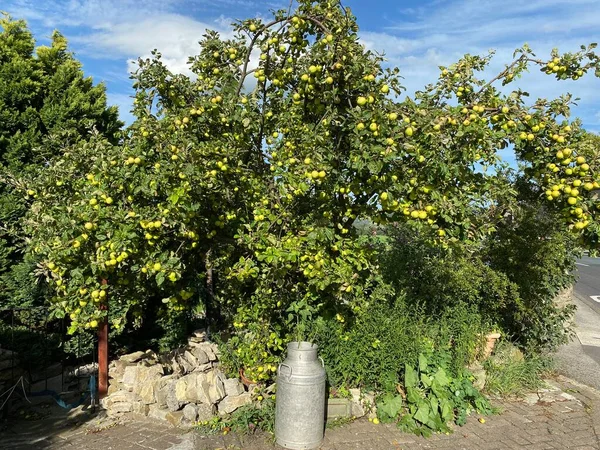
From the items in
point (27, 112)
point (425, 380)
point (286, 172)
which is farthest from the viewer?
point (27, 112)

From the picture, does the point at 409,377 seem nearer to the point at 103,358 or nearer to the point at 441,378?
the point at 441,378

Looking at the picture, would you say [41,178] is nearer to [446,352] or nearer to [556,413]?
[446,352]

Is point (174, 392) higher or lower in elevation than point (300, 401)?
lower

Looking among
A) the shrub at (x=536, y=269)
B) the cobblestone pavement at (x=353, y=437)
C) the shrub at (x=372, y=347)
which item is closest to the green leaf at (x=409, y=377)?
the shrub at (x=372, y=347)

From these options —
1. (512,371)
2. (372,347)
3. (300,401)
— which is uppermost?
(372,347)

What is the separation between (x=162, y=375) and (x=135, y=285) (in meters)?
1.00

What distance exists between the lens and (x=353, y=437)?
4121 mm

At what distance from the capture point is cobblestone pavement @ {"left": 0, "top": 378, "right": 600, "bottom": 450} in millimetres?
3928

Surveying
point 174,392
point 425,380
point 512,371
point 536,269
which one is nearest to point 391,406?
point 425,380

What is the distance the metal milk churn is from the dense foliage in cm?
343

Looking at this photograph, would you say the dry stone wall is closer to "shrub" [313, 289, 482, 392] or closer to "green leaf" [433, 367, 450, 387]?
"shrub" [313, 289, 482, 392]

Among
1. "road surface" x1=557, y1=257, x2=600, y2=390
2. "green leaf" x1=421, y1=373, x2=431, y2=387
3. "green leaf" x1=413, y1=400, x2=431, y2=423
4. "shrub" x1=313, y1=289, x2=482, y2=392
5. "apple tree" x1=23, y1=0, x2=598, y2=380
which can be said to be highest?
"apple tree" x1=23, y1=0, x2=598, y2=380

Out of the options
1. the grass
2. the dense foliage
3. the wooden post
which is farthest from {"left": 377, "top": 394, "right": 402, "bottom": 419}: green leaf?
the dense foliage

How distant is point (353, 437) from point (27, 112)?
5.36 meters
